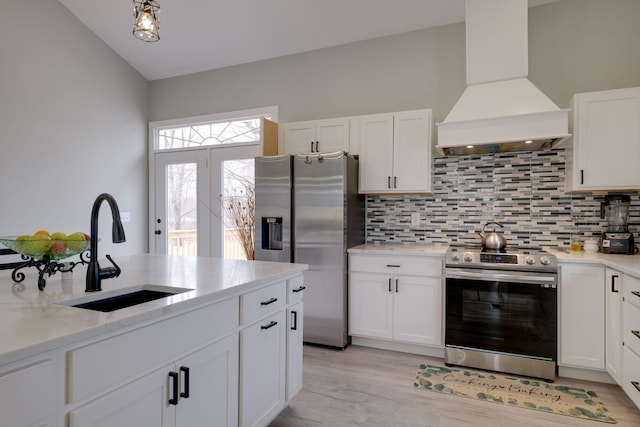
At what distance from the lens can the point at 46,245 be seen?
148cm

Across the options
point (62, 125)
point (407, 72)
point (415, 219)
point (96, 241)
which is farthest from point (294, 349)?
point (62, 125)

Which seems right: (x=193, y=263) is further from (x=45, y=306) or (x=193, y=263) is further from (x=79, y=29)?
(x=79, y=29)

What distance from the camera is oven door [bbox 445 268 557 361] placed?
8.69 feet

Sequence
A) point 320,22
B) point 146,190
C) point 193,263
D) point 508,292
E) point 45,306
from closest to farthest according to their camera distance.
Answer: point 45,306 → point 193,263 → point 508,292 → point 320,22 → point 146,190

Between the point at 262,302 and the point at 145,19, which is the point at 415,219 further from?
the point at 145,19

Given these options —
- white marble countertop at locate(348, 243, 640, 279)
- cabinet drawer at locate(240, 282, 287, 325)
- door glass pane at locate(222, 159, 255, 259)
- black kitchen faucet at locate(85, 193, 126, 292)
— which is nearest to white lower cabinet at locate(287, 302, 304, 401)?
cabinet drawer at locate(240, 282, 287, 325)

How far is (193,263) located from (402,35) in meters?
3.01

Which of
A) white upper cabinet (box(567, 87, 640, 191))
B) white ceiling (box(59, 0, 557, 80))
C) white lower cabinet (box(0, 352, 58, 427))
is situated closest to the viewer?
white lower cabinet (box(0, 352, 58, 427))

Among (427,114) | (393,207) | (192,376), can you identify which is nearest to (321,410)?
(192,376)

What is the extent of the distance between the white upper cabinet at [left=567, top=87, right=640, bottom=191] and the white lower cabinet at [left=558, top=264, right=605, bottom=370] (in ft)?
2.33

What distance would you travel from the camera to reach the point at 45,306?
120cm

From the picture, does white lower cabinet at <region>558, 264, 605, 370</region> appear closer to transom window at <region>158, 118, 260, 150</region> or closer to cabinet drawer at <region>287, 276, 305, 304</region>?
cabinet drawer at <region>287, 276, 305, 304</region>

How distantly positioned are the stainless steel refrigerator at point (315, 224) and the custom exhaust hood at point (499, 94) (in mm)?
970

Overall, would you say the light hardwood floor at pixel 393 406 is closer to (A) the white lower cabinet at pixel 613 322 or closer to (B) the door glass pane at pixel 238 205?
(A) the white lower cabinet at pixel 613 322
